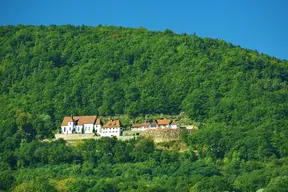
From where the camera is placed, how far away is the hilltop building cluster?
404 ft

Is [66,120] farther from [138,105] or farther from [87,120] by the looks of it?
[138,105]

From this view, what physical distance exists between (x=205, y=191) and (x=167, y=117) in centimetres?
2758

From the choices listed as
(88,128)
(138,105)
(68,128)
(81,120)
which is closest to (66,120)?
(68,128)

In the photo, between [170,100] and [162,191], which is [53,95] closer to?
[170,100]

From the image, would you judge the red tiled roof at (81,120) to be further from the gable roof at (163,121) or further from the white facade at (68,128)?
the gable roof at (163,121)

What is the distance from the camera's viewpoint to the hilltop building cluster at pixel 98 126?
12307cm

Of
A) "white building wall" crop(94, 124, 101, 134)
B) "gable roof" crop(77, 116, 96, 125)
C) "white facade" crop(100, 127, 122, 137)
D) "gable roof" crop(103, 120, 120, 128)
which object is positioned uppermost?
"gable roof" crop(77, 116, 96, 125)

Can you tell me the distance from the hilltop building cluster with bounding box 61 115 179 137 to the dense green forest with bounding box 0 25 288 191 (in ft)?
6.31

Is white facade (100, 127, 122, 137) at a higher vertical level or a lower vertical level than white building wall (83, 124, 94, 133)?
lower

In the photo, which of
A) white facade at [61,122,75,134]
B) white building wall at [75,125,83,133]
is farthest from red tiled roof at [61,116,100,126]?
white building wall at [75,125,83,133]

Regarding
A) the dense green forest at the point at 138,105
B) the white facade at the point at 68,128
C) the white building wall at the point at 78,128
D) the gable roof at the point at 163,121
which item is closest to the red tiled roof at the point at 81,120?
the white facade at the point at 68,128

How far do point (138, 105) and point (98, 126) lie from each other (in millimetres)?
6146

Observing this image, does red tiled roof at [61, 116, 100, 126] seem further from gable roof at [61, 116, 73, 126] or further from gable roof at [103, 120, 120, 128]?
gable roof at [103, 120, 120, 128]

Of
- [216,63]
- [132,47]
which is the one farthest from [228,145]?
[132,47]
